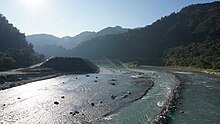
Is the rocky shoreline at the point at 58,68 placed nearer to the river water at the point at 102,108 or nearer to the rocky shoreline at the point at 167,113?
the river water at the point at 102,108

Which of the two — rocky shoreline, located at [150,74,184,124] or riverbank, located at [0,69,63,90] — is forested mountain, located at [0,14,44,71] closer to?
riverbank, located at [0,69,63,90]

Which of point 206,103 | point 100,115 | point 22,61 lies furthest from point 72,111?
point 22,61

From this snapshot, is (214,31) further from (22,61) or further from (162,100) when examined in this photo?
(162,100)

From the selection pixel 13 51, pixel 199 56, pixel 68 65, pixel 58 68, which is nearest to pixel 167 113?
pixel 58 68

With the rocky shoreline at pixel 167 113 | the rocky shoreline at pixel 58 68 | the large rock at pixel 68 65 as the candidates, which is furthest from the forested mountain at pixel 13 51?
the rocky shoreline at pixel 167 113

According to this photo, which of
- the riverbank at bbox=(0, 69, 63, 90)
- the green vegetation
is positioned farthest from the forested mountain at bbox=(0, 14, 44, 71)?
the green vegetation

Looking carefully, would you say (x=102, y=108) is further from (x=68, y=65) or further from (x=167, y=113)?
(x=68, y=65)
